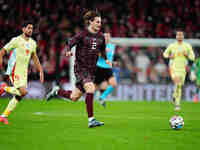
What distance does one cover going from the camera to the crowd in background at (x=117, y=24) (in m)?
20.1

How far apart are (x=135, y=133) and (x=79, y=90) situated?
1970 mm

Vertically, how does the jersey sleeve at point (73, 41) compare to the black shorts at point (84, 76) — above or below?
above

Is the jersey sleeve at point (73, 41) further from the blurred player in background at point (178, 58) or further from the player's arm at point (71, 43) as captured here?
the blurred player in background at point (178, 58)

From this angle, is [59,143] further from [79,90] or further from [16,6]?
[16,6]

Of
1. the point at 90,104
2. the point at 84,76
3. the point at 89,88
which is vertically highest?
the point at 84,76

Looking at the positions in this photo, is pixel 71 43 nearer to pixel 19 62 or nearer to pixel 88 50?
pixel 88 50

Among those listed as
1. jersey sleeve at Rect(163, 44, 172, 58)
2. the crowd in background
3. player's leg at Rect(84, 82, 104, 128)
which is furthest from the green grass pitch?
the crowd in background

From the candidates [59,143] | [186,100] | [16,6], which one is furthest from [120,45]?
[59,143]

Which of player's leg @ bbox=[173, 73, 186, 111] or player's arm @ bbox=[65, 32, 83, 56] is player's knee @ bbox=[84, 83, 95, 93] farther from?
player's leg @ bbox=[173, 73, 186, 111]

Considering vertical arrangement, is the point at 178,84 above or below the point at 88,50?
below

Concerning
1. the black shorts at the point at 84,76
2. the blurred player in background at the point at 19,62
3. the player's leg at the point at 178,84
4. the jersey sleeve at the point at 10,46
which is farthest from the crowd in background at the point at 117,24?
the black shorts at the point at 84,76

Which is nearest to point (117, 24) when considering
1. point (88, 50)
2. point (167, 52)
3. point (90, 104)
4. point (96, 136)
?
point (167, 52)

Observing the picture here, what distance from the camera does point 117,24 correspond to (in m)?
23.1

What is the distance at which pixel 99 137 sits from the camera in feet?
22.6
